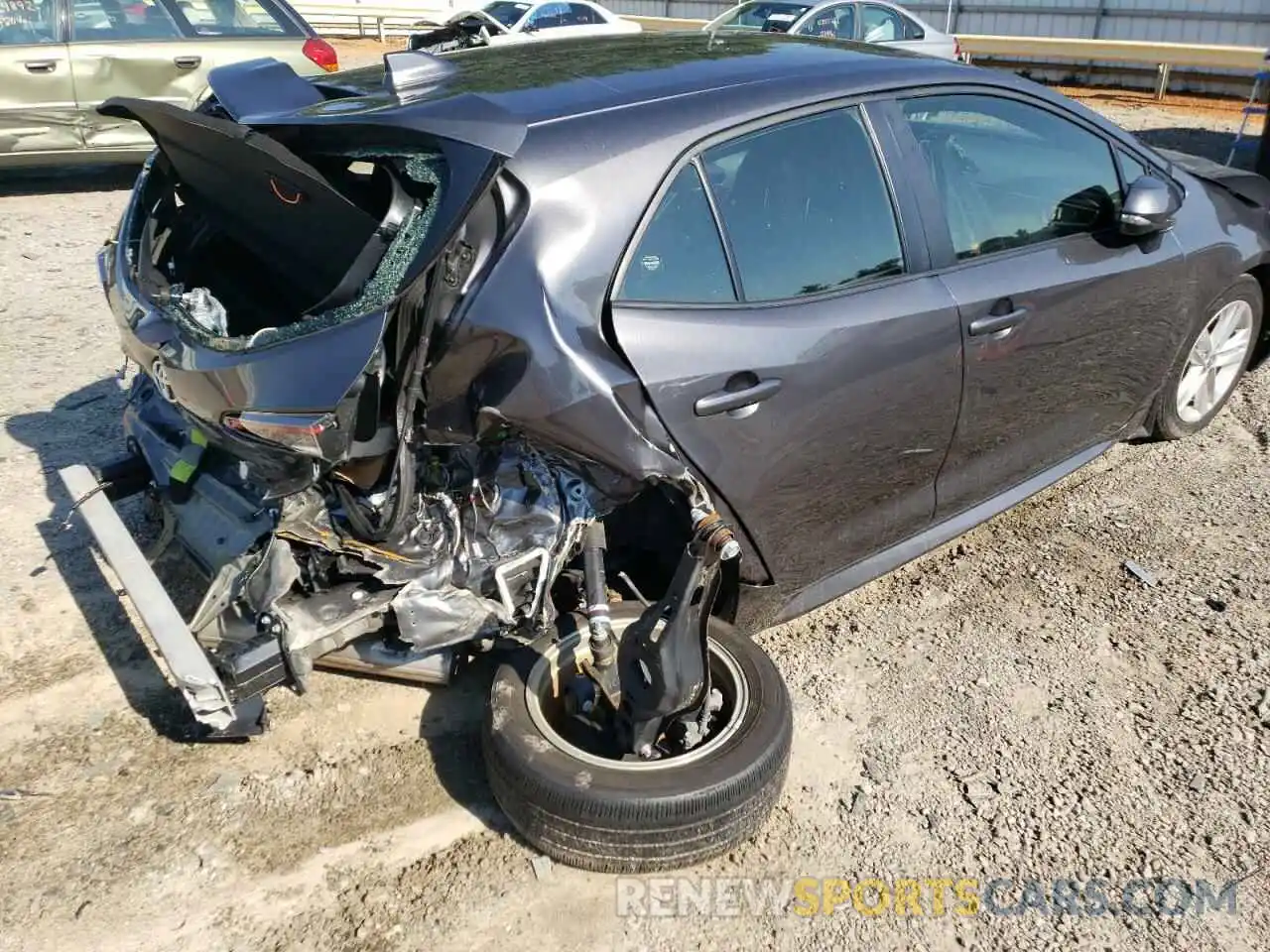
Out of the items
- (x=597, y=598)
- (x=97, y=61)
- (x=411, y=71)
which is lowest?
(x=597, y=598)

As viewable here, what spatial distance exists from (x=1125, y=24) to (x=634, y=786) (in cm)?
1888

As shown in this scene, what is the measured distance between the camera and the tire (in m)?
4.42

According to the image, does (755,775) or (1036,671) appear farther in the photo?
(1036,671)

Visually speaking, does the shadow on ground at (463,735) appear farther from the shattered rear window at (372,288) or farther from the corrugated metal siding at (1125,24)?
the corrugated metal siding at (1125,24)

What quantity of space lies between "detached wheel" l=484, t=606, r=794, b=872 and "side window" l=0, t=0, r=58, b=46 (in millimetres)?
8343

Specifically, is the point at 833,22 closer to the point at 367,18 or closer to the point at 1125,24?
the point at 1125,24

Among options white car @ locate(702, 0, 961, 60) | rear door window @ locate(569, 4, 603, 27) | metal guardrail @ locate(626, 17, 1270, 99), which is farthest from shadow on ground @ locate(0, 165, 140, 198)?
metal guardrail @ locate(626, 17, 1270, 99)

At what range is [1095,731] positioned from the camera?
3.18 meters

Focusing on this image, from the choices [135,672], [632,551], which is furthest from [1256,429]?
[135,672]

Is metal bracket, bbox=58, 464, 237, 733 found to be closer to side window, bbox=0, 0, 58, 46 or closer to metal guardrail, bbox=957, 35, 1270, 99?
side window, bbox=0, 0, 58, 46

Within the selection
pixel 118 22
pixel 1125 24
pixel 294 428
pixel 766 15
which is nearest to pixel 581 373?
pixel 294 428

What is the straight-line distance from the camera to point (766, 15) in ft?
43.6

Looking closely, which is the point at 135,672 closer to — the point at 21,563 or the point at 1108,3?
the point at 21,563

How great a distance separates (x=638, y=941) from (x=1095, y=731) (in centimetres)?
155
